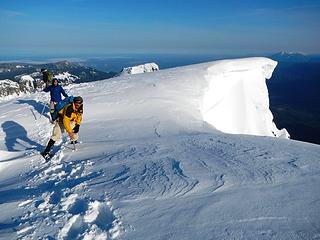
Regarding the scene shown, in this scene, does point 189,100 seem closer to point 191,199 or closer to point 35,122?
point 35,122

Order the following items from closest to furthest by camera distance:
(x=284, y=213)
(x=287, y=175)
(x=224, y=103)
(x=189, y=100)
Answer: (x=284, y=213) → (x=287, y=175) → (x=189, y=100) → (x=224, y=103)

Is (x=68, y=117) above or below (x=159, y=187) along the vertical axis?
above

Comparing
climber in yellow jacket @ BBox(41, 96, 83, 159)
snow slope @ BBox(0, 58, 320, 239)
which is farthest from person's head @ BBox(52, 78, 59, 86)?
climber in yellow jacket @ BBox(41, 96, 83, 159)

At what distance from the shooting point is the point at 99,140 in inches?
602

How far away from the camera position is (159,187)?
8.29m

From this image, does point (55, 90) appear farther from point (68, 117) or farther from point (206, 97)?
point (206, 97)

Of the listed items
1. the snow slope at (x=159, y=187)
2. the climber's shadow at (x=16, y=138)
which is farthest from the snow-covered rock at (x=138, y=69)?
the snow slope at (x=159, y=187)

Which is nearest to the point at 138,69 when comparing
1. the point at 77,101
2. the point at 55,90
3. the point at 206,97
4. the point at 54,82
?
the point at 206,97

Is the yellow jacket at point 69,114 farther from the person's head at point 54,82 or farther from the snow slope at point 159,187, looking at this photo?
the person's head at point 54,82

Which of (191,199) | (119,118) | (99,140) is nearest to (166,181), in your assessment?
(191,199)

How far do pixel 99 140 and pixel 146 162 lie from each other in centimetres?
530

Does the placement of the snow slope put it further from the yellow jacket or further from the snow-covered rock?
the snow-covered rock

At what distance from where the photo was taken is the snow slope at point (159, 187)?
6.32m

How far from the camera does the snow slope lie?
632cm
